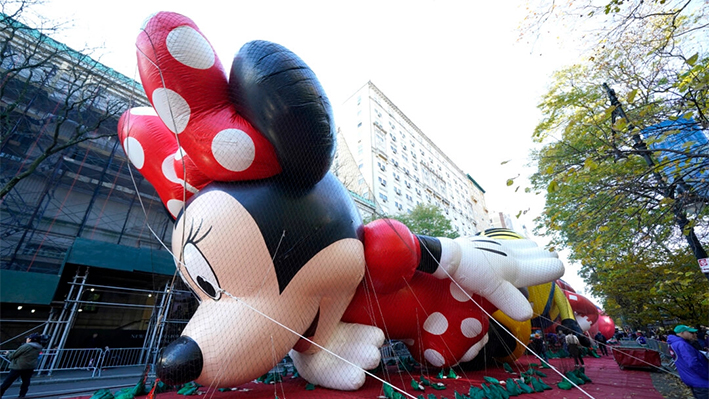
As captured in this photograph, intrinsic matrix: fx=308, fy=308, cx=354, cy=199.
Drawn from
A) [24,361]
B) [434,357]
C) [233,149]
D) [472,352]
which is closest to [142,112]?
[233,149]

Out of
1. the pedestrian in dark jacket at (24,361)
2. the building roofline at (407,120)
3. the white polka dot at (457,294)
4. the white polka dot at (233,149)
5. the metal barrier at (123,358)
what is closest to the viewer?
the white polka dot at (233,149)

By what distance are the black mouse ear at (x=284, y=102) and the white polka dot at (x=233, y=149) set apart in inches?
7.3

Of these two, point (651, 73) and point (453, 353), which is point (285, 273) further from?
point (651, 73)

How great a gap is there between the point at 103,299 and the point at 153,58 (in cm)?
1003

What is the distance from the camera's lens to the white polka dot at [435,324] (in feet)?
15.4

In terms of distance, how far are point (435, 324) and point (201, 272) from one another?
3.43 meters

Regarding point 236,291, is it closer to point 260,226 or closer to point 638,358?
point 260,226

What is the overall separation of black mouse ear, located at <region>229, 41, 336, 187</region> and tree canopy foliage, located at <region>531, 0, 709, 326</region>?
7.89ft

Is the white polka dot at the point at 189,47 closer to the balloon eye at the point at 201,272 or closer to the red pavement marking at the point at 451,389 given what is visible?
the balloon eye at the point at 201,272

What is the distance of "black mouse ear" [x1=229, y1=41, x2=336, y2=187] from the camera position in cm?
268

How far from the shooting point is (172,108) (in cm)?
281

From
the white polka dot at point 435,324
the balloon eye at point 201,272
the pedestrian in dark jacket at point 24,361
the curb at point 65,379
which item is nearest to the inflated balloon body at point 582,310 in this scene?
the white polka dot at point 435,324

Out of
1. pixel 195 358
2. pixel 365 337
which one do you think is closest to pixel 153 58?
pixel 195 358

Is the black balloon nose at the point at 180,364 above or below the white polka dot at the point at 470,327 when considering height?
below
